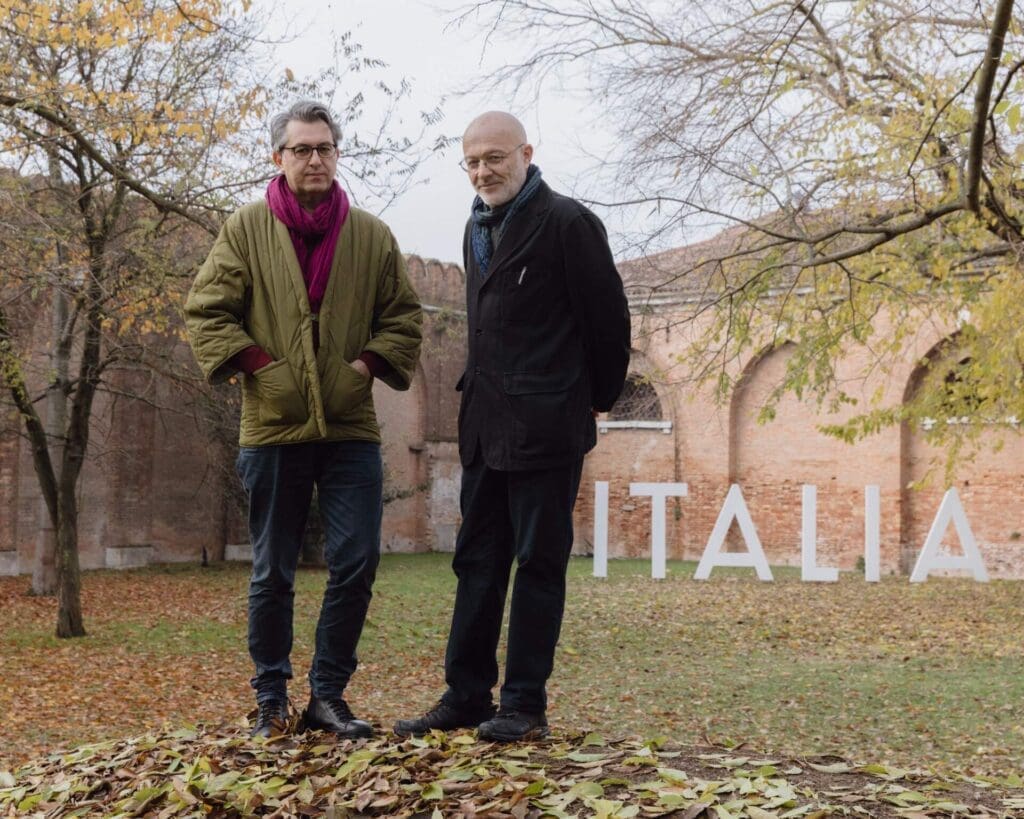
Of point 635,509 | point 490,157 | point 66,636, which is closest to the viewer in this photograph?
point 490,157

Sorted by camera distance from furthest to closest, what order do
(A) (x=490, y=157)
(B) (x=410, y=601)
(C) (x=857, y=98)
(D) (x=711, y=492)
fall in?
Result: (D) (x=711, y=492) → (B) (x=410, y=601) → (C) (x=857, y=98) → (A) (x=490, y=157)

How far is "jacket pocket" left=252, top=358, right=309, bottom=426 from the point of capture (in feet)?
13.0

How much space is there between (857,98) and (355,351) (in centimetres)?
855

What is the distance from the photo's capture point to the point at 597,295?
12.8 ft

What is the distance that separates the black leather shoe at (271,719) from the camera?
13.5ft

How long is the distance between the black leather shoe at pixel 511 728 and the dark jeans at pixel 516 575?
3 centimetres

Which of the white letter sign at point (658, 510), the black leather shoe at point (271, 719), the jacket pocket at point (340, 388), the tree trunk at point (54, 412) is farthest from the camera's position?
the white letter sign at point (658, 510)

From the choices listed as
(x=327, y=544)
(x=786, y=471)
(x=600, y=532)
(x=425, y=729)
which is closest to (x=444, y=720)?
(x=425, y=729)

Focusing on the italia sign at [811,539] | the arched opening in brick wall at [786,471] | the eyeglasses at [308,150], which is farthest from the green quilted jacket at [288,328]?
the arched opening in brick wall at [786,471]

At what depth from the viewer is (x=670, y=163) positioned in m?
9.06

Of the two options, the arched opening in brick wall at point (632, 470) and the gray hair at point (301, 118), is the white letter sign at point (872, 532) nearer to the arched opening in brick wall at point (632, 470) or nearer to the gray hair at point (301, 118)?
the arched opening in brick wall at point (632, 470)

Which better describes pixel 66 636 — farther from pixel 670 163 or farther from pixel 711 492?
pixel 711 492

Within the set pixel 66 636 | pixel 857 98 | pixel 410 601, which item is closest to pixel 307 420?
pixel 857 98

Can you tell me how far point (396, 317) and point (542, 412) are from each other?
0.75 meters
